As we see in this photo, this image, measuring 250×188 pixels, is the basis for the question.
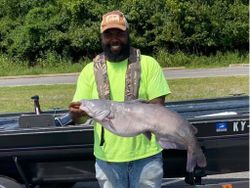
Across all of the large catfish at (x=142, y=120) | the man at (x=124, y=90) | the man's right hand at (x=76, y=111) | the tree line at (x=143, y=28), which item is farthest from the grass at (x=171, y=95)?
the tree line at (x=143, y=28)

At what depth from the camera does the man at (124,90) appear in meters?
3.65

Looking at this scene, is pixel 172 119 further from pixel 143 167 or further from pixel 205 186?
pixel 205 186

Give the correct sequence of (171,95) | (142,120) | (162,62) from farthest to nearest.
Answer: (162,62) → (171,95) → (142,120)

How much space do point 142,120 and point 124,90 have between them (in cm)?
31

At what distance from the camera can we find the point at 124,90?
145 inches

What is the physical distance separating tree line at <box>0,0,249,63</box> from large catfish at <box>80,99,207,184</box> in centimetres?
2498

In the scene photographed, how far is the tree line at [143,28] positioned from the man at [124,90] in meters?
24.7

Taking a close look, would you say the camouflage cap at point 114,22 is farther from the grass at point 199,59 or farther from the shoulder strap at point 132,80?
the grass at point 199,59

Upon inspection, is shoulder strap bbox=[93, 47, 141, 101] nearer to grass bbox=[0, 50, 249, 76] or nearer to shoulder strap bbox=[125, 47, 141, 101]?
shoulder strap bbox=[125, 47, 141, 101]

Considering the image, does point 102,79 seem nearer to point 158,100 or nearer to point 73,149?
point 158,100

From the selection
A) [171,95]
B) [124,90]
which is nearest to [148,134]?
[124,90]

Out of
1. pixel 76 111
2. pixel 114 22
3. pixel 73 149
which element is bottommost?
pixel 73 149

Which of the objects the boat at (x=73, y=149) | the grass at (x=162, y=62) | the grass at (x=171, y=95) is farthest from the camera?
the grass at (x=162, y=62)

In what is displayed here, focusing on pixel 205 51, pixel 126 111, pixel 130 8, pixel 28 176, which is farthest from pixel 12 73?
pixel 126 111
